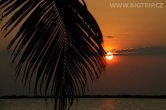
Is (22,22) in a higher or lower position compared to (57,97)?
higher

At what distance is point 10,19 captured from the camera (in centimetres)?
198

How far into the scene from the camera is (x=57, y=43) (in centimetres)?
217

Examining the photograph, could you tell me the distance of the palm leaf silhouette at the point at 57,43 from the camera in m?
2.00

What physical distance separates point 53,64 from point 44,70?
0.06 m

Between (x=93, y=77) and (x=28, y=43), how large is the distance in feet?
1.01

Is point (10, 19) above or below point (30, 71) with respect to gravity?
above

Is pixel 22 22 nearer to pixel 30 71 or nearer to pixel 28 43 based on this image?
pixel 28 43

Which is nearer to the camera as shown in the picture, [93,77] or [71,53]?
[93,77]

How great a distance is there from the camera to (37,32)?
6.86 ft

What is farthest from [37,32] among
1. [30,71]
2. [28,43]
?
[30,71]

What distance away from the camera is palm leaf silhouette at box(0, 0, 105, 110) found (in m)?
2.00

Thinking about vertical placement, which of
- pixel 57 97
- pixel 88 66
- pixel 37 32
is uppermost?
pixel 37 32

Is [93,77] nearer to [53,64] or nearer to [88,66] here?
[88,66]

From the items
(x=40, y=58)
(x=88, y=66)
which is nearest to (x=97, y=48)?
(x=88, y=66)
